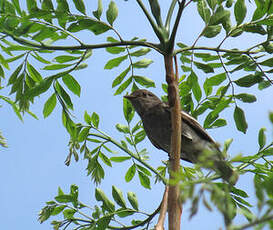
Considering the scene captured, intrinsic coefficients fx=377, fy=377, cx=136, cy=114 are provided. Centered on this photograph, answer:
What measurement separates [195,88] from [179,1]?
2.57 feet

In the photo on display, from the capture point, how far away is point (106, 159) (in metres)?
2.59

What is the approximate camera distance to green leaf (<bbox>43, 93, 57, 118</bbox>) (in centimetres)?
227

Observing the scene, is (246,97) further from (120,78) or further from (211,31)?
(120,78)

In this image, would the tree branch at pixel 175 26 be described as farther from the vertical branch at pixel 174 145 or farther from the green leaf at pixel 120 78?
the green leaf at pixel 120 78

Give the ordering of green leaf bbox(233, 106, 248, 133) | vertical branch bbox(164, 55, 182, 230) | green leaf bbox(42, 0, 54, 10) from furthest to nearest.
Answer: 1. green leaf bbox(233, 106, 248, 133)
2. green leaf bbox(42, 0, 54, 10)
3. vertical branch bbox(164, 55, 182, 230)

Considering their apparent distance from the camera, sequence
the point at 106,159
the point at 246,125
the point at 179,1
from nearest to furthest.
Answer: the point at 179,1 < the point at 246,125 < the point at 106,159

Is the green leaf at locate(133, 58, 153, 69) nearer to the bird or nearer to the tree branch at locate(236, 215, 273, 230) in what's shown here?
the bird

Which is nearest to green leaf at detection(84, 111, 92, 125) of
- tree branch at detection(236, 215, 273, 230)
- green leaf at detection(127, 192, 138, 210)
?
green leaf at detection(127, 192, 138, 210)

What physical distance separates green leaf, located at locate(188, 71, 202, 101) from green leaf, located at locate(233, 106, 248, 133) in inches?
12.2

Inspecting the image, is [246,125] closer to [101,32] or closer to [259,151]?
[259,151]

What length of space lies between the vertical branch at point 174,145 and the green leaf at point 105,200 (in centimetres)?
88

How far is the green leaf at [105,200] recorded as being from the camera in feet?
7.52

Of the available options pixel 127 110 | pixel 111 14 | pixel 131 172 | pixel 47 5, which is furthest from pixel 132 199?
pixel 47 5

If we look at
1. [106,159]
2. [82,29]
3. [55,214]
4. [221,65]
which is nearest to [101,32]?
[82,29]
